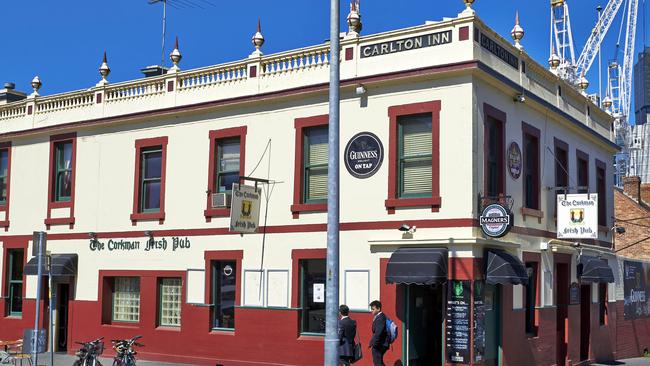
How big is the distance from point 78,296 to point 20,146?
5595 millimetres

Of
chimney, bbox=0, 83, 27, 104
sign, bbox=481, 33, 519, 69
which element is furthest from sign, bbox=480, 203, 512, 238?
chimney, bbox=0, 83, 27, 104

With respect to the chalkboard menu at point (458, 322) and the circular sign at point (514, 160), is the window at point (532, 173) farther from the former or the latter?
the chalkboard menu at point (458, 322)

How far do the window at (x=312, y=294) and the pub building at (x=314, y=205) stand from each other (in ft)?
0.17

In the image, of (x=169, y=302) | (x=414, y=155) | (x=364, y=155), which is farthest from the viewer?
(x=169, y=302)

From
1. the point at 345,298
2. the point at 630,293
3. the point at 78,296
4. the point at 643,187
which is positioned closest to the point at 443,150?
the point at 345,298

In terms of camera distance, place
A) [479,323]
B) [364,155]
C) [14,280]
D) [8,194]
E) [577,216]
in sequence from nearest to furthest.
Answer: [479,323] < [364,155] < [577,216] < [14,280] < [8,194]

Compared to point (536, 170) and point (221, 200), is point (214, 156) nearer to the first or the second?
point (221, 200)

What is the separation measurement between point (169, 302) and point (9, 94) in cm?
1162

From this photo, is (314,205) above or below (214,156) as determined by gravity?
below

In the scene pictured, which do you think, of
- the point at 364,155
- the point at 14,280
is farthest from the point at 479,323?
the point at 14,280

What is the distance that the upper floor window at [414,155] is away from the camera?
18781mm

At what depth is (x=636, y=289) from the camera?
2977cm

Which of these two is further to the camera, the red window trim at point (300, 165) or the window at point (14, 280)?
the window at point (14, 280)

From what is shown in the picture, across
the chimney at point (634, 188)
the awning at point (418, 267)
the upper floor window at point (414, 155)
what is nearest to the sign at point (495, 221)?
the awning at point (418, 267)
